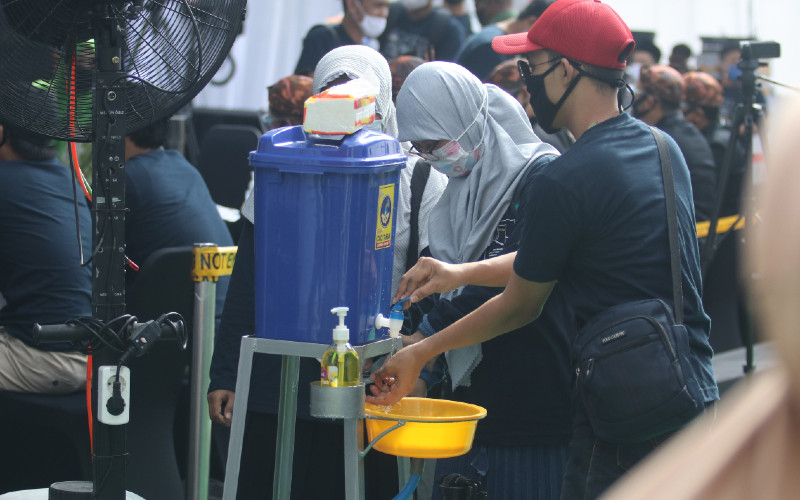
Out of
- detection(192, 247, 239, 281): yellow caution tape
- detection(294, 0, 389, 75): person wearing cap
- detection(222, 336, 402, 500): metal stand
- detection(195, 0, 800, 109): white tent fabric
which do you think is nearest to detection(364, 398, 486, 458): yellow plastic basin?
detection(222, 336, 402, 500): metal stand

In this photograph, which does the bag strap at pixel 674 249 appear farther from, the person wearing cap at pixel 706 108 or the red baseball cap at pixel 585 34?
the person wearing cap at pixel 706 108

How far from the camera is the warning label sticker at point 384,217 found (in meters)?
2.39

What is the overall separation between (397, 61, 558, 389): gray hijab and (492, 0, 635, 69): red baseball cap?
12.6 inches

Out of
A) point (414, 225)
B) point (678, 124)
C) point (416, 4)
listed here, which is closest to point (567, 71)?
point (414, 225)

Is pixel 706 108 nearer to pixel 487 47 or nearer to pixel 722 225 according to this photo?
pixel 722 225

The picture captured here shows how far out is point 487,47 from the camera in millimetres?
6086

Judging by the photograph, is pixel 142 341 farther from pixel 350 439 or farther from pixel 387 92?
pixel 387 92

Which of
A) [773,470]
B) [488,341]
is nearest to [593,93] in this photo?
[488,341]

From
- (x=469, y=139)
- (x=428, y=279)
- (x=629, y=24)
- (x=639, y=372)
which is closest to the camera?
(x=639, y=372)

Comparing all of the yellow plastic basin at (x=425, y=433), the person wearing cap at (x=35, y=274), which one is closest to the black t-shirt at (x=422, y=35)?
the person wearing cap at (x=35, y=274)

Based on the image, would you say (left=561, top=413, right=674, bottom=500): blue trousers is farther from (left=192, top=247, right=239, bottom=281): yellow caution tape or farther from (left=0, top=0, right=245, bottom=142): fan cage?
(left=192, top=247, right=239, bottom=281): yellow caution tape

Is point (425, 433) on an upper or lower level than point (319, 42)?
lower

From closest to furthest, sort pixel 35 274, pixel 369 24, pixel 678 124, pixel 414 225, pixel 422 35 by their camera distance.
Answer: pixel 414 225 → pixel 35 274 → pixel 369 24 → pixel 678 124 → pixel 422 35

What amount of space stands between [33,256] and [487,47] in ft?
10.4
